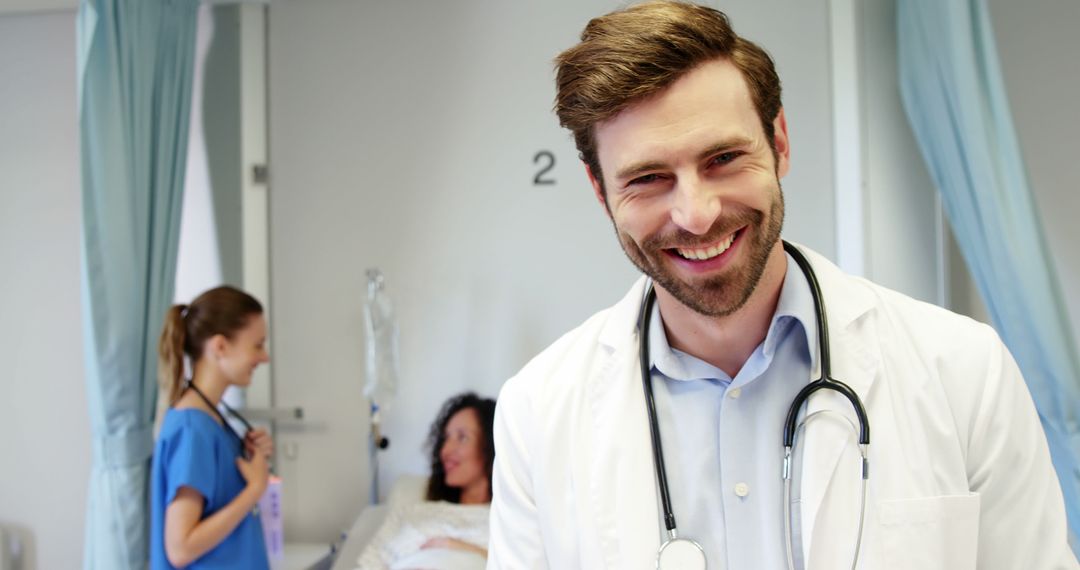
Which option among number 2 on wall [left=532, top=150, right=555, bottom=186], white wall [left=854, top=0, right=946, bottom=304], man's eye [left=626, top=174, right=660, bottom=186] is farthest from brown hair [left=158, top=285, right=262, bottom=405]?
white wall [left=854, top=0, right=946, bottom=304]

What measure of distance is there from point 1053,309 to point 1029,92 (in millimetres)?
903

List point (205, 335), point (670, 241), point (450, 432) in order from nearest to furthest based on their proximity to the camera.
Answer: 1. point (670, 241)
2. point (205, 335)
3. point (450, 432)

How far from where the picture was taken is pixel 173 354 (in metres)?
2.39

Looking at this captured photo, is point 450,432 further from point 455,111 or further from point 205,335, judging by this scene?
point 455,111

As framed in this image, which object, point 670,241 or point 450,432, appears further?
point 450,432

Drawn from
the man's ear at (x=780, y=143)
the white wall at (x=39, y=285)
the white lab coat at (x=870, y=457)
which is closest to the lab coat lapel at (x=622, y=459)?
the white lab coat at (x=870, y=457)

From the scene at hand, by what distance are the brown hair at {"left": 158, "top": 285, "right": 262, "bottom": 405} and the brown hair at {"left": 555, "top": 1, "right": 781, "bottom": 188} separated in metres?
1.59

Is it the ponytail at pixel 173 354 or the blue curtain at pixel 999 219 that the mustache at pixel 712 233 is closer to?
the blue curtain at pixel 999 219

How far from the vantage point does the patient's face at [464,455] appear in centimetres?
285

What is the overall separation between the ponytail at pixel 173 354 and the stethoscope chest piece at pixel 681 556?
1.72 meters

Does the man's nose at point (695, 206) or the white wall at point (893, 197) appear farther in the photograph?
the white wall at point (893, 197)

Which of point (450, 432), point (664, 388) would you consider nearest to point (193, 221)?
point (450, 432)

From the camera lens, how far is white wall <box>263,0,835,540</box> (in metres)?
3.04

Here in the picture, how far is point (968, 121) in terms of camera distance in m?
1.91
